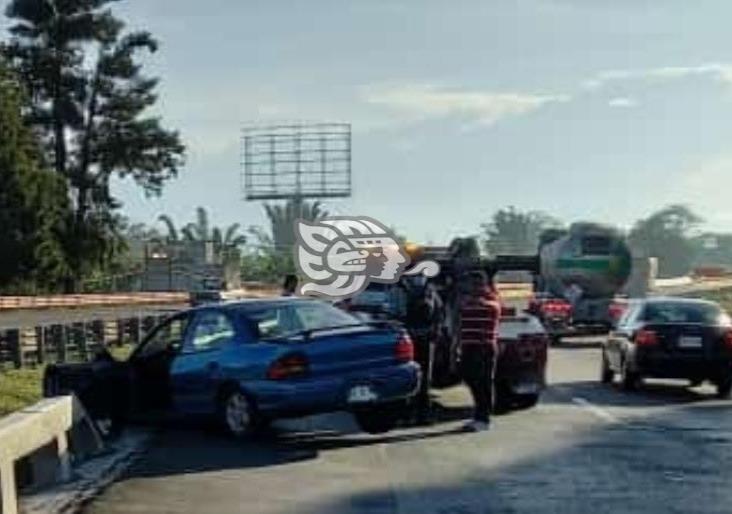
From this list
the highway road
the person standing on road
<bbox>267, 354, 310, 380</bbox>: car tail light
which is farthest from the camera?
the person standing on road

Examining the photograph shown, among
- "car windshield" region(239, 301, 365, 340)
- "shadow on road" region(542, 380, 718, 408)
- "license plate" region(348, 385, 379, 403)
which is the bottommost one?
"shadow on road" region(542, 380, 718, 408)

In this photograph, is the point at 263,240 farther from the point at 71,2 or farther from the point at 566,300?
the point at 566,300

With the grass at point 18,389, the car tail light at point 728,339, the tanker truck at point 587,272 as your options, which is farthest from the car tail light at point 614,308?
the car tail light at point 728,339

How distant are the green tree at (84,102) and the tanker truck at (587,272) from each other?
119ft

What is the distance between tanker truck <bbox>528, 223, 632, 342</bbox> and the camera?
45.5 metres

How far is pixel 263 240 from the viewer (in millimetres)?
129875

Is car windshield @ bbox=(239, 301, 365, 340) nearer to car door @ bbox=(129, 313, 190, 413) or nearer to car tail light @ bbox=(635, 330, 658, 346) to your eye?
car door @ bbox=(129, 313, 190, 413)

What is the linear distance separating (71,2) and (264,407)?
67.6 m

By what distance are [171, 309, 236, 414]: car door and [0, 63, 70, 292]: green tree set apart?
177 feet

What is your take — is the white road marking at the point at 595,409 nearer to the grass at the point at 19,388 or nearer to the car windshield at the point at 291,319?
the car windshield at the point at 291,319

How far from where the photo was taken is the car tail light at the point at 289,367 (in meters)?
14.6

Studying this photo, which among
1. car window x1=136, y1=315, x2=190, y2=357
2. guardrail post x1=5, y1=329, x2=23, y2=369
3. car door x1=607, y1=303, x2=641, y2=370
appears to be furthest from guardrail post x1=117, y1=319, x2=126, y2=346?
car window x1=136, y1=315, x2=190, y2=357

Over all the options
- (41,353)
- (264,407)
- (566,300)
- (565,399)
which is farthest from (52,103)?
(264,407)

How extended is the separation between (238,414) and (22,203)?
183ft
